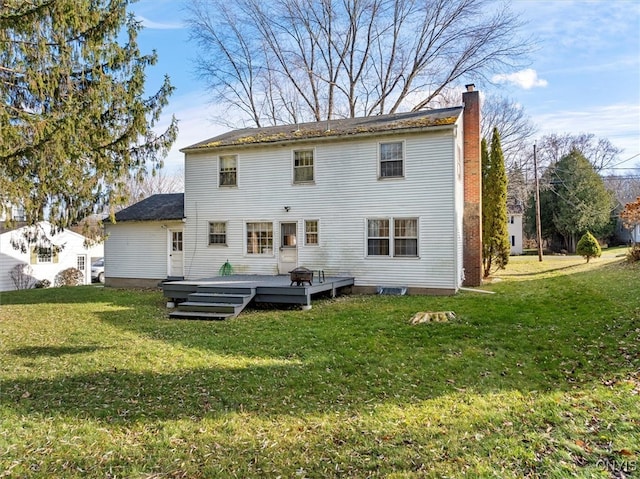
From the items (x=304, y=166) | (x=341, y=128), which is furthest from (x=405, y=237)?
(x=341, y=128)

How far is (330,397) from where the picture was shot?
17.9ft

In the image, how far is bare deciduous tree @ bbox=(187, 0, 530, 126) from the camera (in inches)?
1018

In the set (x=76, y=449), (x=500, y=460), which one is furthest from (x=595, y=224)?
(x=76, y=449)

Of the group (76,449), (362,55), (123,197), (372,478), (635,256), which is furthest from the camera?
(362,55)

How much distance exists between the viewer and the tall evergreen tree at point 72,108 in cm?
844

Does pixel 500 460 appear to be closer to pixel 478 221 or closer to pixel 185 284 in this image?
pixel 185 284

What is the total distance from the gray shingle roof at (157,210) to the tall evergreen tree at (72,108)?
648 cm

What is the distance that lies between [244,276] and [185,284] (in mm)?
2825

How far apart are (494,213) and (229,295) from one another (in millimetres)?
12859

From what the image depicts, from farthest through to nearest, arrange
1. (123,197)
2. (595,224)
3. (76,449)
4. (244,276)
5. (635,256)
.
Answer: (595,224), (635,256), (244,276), (123,197), (76,449)

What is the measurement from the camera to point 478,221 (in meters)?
15.8

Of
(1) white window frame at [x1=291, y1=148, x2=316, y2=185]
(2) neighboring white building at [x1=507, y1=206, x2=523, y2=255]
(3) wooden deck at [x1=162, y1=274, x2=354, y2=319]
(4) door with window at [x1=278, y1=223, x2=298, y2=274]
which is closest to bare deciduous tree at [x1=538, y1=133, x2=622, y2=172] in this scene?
(2) neighboring white building at [x1=507, y1=206, x2=523, y2=255]

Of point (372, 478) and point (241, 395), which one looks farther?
point (241, 395)

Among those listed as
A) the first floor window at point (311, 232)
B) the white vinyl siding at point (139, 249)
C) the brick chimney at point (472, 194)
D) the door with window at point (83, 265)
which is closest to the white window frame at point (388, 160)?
the first floor window at point (311, 232)
